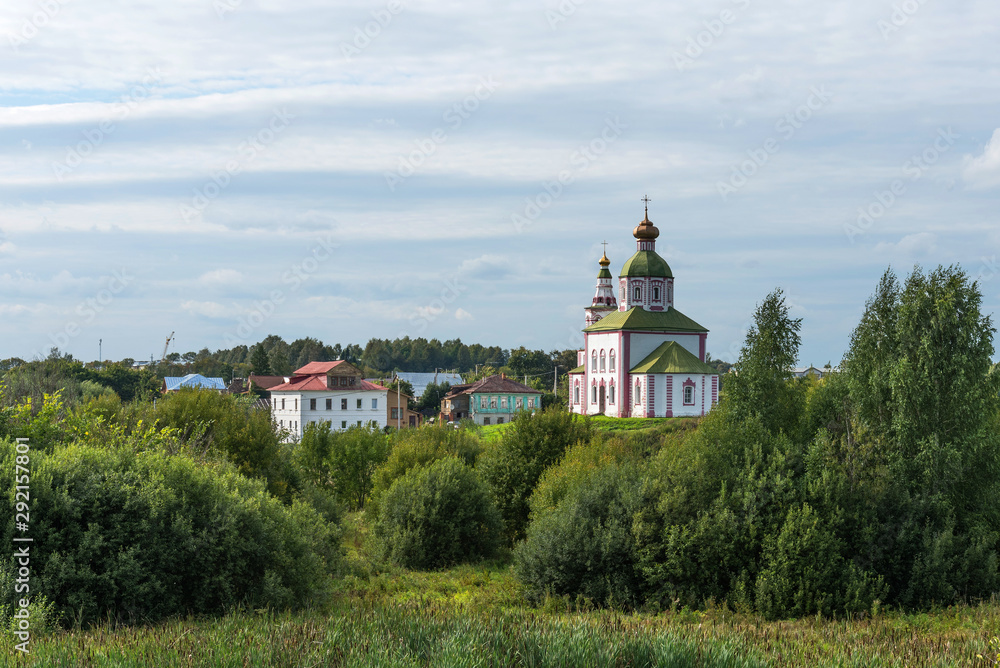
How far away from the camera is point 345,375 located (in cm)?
8156

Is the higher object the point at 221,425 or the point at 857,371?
the point at 857,371

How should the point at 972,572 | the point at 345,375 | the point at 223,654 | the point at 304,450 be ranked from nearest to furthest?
the point at 223,654, the point at 972,572, the point at 304,450, the point at 345,375

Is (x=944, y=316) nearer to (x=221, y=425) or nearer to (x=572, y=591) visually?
(x=572, y=591)

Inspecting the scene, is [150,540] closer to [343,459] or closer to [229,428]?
[229,428]

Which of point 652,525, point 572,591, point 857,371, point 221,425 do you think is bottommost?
point 572,591

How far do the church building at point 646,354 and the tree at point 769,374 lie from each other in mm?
39885

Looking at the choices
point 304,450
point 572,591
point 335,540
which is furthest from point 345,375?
point 572,591

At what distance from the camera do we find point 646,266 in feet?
244

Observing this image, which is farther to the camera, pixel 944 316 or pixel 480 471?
pixel 480 471

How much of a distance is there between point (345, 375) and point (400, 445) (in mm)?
41486

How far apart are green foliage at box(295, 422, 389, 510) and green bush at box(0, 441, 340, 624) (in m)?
26.0

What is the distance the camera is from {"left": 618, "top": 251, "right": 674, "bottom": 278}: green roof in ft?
244

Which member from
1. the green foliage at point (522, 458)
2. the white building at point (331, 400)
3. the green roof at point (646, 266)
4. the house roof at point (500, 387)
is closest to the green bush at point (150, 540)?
the green foliage at point (522, 458)

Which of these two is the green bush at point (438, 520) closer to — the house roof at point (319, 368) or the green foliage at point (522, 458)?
the green foliage at point (522, 458)
